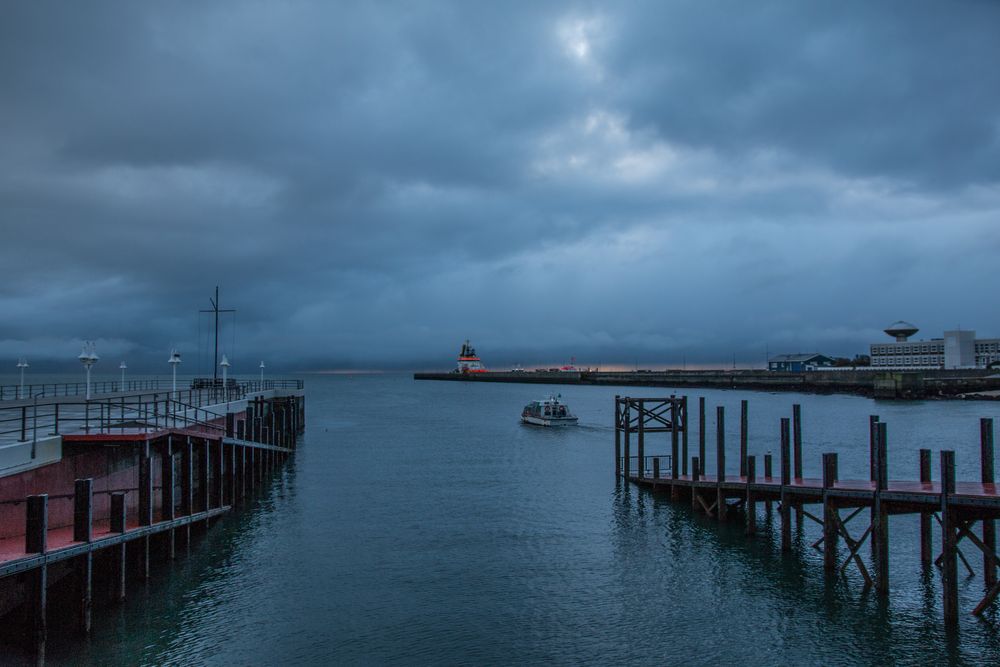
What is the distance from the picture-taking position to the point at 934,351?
183 metres

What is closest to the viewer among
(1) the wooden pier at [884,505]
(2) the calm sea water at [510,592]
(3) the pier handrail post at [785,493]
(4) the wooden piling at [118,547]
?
(2) the calm sea water at [510,592]

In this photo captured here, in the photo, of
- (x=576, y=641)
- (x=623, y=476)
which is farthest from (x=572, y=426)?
(x=576, y=641)

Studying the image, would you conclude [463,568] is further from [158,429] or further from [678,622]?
[158,429]

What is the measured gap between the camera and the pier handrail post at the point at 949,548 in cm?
1722

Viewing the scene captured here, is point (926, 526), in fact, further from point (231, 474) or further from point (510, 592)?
point (231, 474)

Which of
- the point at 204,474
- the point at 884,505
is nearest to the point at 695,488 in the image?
the point at 884,505

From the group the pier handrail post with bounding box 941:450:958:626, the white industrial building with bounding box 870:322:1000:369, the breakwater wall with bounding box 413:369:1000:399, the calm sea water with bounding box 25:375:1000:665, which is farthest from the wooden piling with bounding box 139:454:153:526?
the white industrial building with bounding box 870:322:1000:369

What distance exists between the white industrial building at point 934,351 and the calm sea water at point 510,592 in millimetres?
151011

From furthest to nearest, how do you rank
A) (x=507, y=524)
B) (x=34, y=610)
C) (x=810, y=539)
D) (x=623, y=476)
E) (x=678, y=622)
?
1. (x=623, y=476)
2. (x=507, y=524)
3. (x=810, y=539)
4. (x=678, y=622)
5. (x=34, y=610)

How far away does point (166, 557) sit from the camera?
74.9 feet

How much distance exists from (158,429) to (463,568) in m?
11.3

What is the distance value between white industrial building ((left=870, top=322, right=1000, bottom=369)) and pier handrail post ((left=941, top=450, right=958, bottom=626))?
16863 cm

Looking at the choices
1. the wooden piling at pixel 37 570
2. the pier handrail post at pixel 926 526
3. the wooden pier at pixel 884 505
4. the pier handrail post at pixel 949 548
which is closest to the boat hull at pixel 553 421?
the wooden pier at pixel 884 505

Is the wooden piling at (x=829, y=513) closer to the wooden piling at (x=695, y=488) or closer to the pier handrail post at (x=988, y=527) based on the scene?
the pier handrail post at (x=988, y=527)
